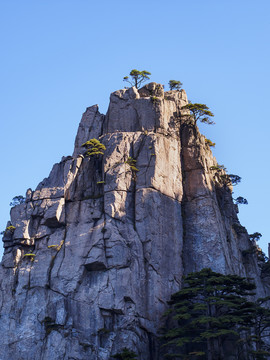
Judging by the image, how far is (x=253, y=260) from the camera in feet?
320

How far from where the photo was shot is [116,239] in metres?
78.4

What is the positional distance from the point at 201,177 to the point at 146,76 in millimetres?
21031

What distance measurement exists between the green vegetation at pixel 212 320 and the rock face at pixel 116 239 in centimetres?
363

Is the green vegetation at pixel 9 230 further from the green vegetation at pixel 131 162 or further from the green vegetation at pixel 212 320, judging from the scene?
the green vegetation at pixel 212 320

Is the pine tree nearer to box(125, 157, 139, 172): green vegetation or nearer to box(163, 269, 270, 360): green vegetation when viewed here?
box(163, 269, 270, 360): green vegetation

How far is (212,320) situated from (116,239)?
1648 centimetres

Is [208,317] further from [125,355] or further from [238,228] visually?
[238,228]

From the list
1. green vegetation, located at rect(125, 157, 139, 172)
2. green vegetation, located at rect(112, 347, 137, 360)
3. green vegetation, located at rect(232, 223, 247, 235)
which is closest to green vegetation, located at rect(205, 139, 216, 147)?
green vegetation, located at rect(232, 223, 247, 235)

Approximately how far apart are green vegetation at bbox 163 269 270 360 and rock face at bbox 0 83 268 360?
11.9 ft

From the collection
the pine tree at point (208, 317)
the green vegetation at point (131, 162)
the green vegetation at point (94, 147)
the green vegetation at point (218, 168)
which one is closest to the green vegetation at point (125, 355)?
the pine tree at point (208, 317)

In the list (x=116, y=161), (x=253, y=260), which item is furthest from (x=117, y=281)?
(x=253, y=260)

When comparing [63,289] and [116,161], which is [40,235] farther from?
[116,161]

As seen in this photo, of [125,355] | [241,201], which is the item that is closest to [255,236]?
[241,201]

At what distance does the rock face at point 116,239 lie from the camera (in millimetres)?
73938
